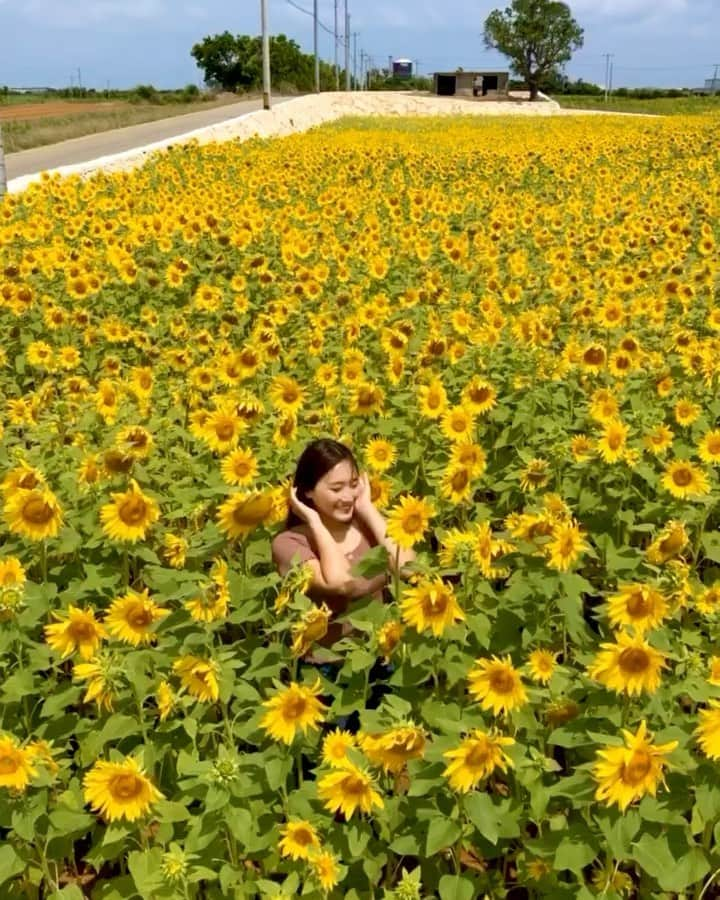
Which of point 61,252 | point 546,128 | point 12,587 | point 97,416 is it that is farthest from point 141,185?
point 546,128

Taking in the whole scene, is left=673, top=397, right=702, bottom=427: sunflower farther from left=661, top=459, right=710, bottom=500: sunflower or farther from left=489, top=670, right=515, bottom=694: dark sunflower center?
left=489, top=670, right=515, bottom=694: dark sunflower center

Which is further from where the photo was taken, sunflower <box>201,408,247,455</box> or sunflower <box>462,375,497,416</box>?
sunflower <box>462,375,497,416</box>

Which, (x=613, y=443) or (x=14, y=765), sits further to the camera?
(x=613, y=443)

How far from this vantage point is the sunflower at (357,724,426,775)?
1.62m

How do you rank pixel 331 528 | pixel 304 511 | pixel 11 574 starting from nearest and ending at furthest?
pixel 11 574 < pixel 304 511 < pixel 331 528

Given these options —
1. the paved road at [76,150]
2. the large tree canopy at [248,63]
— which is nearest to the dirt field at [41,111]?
the paved road at [76,150]

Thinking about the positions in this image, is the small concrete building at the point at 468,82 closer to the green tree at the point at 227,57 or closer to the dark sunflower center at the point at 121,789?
the green tree at the point at 227,57

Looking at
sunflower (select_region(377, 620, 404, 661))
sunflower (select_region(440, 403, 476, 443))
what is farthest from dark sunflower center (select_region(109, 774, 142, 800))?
sunflower (select_region(440, 403, 476, 443))

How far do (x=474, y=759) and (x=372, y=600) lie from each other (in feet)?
1.99

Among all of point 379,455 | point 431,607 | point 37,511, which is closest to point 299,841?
point 431,607

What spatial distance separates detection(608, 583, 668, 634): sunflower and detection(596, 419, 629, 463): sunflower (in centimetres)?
107

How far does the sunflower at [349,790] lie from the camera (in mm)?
1699

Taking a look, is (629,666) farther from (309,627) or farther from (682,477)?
(682,477)

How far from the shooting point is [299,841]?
1.74 meters
